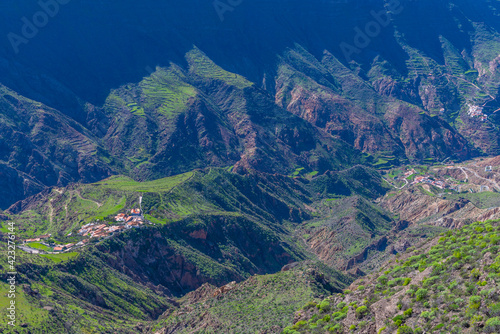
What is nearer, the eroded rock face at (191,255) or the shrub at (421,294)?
the shrub at (421,294)

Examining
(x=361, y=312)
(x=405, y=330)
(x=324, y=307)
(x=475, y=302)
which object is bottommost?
(x=324, y=307)

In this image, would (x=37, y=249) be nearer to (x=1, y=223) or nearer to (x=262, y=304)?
(x=1, y=223)

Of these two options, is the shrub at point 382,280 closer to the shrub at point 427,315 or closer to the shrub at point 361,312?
the shrub at point 361,312

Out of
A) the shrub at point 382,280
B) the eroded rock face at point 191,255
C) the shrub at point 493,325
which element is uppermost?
the shrub at point 493,325

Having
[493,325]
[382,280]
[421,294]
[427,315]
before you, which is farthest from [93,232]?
[493,325]

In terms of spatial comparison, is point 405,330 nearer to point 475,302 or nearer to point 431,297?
point 431,297

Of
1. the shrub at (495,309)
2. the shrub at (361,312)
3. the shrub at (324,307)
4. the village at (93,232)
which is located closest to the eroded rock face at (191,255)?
the village at (93,232)

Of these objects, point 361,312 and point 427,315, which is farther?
point 361,312

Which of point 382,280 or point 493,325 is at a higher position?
point 493,325

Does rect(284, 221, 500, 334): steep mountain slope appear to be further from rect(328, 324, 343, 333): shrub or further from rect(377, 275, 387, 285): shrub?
rect(328, 324, 343, 333): shrub
